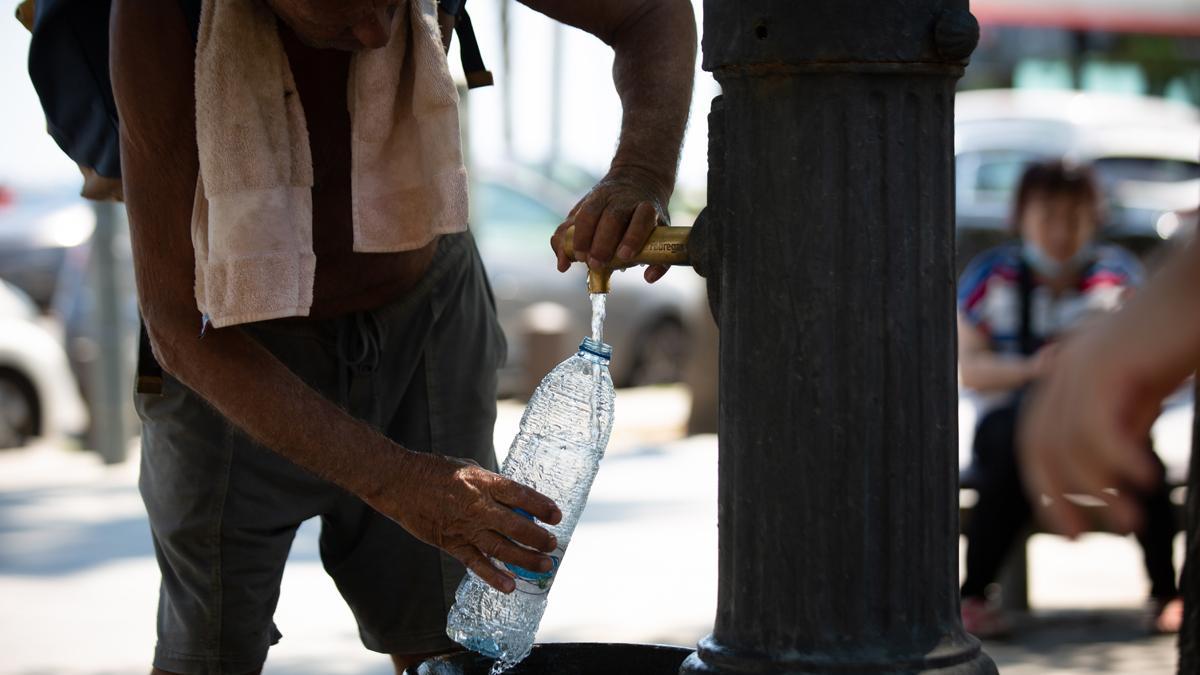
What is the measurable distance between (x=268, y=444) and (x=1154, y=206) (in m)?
12.4

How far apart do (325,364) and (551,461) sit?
420 mm

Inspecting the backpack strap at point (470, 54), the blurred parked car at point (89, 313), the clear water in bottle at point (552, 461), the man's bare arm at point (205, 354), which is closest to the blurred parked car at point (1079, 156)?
the blurred parked car at point (89, 313)

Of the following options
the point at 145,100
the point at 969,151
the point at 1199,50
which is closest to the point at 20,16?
the point at 145,100

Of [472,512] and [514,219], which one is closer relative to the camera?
[472,512]

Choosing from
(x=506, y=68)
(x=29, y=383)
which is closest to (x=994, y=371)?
(x=29, y=383)

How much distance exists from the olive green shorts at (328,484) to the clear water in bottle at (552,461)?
20 cm

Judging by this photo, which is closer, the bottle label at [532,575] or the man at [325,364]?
the bottle label at [532,575]

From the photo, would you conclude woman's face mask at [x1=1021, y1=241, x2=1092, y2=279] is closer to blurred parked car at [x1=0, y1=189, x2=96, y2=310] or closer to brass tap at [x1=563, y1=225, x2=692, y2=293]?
brass tap at [x1=563, y1=225, x2=692, y2=293]

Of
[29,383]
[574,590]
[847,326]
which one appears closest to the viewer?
[847,326]

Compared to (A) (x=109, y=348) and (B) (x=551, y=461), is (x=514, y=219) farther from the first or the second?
(B) (x=551, y=461)

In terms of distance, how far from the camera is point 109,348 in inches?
351

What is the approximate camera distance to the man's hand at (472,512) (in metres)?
2.27

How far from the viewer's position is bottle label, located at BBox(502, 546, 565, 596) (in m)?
2.33

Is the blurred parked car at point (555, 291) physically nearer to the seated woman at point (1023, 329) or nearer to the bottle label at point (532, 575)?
the seated woman at point (1023, 329)
